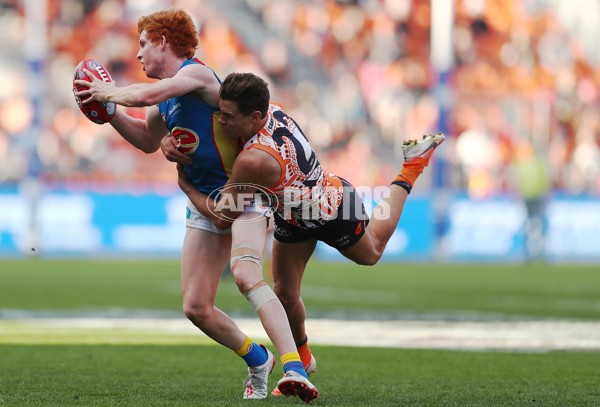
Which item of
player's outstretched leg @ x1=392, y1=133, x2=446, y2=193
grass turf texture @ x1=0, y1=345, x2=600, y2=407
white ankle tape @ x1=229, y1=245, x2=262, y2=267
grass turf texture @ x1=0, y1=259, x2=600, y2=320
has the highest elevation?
player's outstretched leg @ x1=392, y1=133, x2=446, y2=193

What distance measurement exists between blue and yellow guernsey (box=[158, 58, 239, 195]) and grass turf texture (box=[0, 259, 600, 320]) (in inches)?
228

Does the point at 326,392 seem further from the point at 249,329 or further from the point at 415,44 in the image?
the point at 415,44

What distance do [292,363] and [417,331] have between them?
4711 mm

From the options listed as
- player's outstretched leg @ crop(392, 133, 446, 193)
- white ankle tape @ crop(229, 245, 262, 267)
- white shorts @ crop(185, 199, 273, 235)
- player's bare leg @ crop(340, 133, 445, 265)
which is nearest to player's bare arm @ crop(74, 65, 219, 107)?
white shorts @ crop(185, 199, 273, 235)

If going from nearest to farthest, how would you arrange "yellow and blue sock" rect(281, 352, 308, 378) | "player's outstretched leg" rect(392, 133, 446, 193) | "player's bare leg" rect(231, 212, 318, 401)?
"yellow and blue sock" rect(281, 352, 308, 378) < "player's bare leg" rect(231, 212, 318, 401) < "player's outstretched leg" rect(392, 133, 446, 193)

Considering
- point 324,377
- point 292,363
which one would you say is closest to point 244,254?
point 292,363

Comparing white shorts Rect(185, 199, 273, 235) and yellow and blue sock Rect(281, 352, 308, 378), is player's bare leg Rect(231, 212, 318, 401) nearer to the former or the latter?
yellow and blue sock Rect(281, 352, 308, 378)

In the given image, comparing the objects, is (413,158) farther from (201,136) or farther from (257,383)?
(257,383)

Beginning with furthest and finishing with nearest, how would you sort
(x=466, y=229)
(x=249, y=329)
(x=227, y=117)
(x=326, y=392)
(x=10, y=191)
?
(x=466, y=229)
(x=10, y=191)
(x=249, y=329)
(x=326, y=392)
(x=227, y=117)

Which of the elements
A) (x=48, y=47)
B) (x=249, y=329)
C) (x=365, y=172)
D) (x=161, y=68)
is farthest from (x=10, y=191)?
(x=161, y=68)

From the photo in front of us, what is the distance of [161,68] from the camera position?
599cm

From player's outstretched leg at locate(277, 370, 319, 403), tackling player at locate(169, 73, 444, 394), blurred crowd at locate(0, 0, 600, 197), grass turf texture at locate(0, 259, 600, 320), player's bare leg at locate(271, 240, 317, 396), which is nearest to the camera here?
player's outstretched leg at locate(277, 370, 319, 403)

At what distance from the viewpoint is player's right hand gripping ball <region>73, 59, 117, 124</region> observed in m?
5.87

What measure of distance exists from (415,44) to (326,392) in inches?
860
